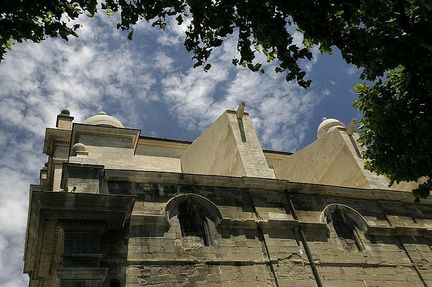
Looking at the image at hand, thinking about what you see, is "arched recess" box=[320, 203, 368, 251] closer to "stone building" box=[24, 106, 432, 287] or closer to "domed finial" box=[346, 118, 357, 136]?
"stone building" box=[24, 106, 432, 287]

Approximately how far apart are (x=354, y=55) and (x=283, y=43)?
1303 millimetres

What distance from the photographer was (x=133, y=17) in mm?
7711

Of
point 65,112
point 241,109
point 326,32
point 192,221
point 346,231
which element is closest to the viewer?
point 326,32

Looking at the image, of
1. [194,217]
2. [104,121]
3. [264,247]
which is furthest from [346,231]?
[104,121]

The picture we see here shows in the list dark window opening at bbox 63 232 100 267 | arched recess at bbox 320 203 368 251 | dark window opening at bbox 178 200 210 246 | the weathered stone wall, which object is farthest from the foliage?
dark window opening at bbox 63 232 100 267

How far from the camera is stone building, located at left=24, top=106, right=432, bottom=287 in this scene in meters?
8.23

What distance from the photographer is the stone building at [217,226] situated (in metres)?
8.23

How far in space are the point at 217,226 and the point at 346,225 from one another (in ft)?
12.4

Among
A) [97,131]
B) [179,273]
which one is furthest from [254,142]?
[179,273]

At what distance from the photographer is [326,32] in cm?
751

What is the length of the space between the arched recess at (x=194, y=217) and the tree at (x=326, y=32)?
10.7ft

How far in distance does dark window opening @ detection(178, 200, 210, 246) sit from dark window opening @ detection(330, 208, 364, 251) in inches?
141

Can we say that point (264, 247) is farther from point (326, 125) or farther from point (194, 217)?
point (326, 125)

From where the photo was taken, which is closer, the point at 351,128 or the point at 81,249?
the point at 81,249
